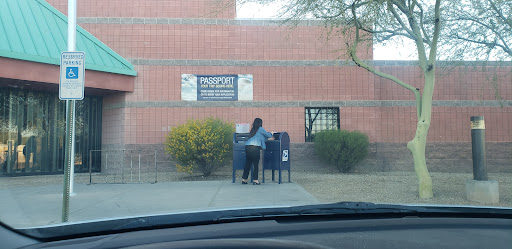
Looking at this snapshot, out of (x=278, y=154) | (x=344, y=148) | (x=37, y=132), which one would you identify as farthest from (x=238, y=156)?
(x=37, y=132)

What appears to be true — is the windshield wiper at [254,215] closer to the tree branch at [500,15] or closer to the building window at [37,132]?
the tree branch at [500,15]

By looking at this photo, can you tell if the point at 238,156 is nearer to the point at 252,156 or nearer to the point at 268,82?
the point at 252,156

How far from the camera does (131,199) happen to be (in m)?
9.28

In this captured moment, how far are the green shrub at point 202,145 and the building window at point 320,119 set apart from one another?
4.03 m

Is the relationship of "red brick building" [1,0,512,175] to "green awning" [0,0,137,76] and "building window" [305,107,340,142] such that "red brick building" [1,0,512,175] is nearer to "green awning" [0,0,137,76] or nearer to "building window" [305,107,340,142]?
"building window" [305,107,340,142]

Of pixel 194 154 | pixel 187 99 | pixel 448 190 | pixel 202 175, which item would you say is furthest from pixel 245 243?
pixel 187 99

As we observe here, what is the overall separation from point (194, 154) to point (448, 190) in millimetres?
7582

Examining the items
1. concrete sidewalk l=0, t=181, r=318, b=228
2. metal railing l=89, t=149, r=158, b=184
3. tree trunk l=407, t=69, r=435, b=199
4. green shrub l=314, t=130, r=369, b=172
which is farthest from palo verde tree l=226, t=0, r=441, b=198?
metal railing l=89, t=149, r=158, b=184

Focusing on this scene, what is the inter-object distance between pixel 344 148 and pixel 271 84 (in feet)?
12.7

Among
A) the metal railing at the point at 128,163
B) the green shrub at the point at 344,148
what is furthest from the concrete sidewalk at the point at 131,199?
the green shrub at the point at 344,148

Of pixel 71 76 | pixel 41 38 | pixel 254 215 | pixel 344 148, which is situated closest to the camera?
pixel 254 215

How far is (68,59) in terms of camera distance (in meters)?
6.68

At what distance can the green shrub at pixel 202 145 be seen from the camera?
1333 cm

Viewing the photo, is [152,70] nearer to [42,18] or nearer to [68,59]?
[42,18]
